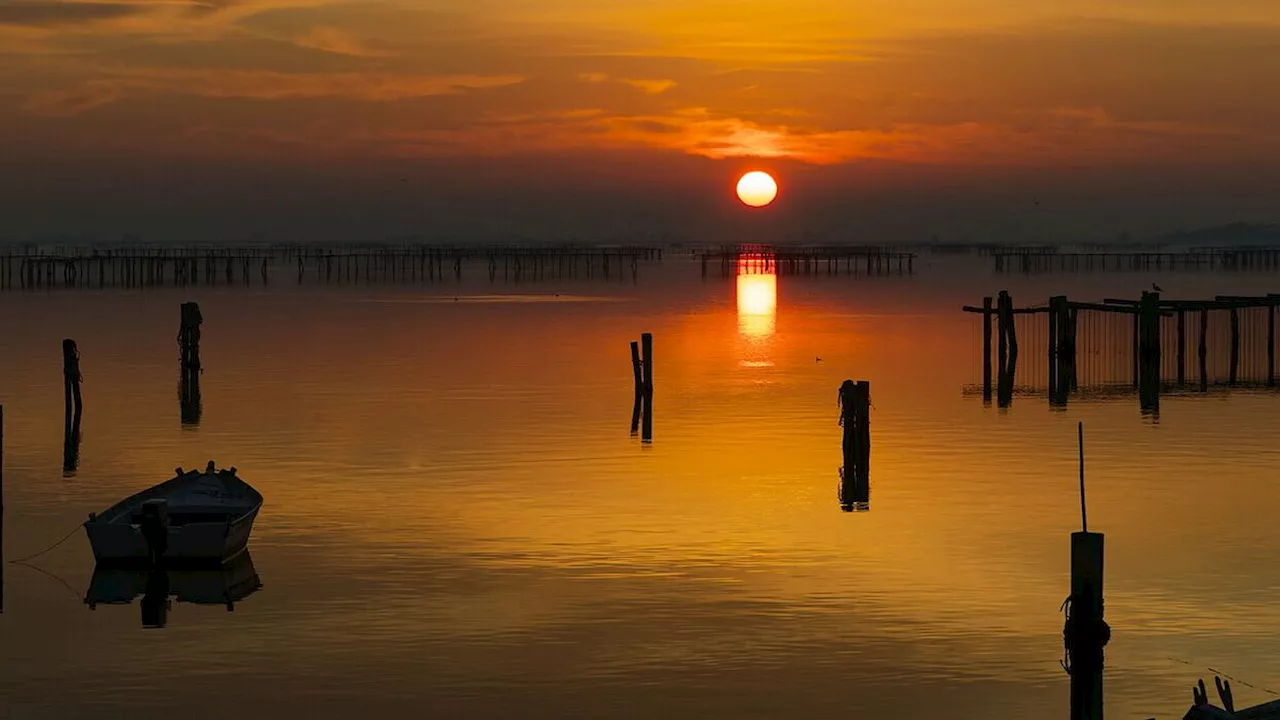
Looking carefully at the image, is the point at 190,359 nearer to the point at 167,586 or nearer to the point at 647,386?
the point at 647,386

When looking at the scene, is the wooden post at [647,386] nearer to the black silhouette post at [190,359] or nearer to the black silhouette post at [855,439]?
the black silhouette post at [855,439]

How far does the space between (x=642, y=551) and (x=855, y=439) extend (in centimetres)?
762

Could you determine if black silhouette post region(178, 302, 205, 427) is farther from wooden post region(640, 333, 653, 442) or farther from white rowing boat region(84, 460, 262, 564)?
white rowing boat region(84, 460, 262, 564)

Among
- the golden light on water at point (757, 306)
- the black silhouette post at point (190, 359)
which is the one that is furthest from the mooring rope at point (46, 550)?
the golden light on water at point (757, 306)

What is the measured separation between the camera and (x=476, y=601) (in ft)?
74.8

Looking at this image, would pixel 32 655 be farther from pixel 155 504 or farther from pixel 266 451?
pixel 266 451

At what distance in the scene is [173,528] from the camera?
2519cm

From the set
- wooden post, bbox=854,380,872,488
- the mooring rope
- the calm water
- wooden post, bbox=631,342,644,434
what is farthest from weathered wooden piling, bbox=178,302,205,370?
wooden post, bbox=854,380,872,488

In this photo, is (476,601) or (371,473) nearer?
(476,601)

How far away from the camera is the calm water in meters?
19.2

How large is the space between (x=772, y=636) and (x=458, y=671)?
377cm

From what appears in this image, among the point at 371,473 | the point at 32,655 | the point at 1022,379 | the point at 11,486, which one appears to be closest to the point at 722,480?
the point at 371,473

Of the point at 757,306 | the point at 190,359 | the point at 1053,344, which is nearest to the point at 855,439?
the point at 1053,344

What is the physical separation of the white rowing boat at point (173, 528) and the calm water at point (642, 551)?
0.69 m
